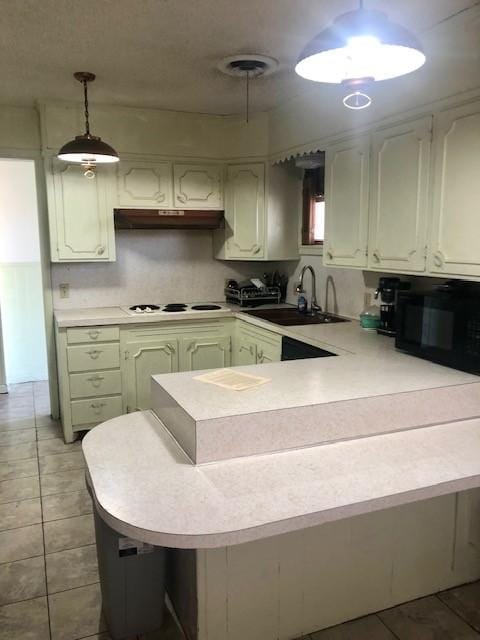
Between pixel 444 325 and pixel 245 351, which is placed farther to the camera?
pixel 245 351

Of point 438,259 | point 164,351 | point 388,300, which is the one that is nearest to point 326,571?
point 438,259

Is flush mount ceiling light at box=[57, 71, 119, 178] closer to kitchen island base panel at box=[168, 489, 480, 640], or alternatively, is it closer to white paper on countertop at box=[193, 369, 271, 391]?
white paper on countertop at box=[193, 369, 271, 391]

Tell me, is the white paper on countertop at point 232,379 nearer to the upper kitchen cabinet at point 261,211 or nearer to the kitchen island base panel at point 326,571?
the kitchen island base panel at point 326,571

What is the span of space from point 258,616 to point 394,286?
1.89 m

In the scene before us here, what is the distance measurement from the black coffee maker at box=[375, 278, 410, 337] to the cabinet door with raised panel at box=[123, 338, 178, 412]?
1.64m

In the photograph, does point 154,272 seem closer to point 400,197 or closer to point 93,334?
point 93,334

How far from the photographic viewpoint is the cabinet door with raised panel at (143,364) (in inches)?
151

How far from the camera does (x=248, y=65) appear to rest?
9.31ft

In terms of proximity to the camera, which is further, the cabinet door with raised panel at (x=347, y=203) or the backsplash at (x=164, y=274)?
the backsplash at (x=164, y=274)

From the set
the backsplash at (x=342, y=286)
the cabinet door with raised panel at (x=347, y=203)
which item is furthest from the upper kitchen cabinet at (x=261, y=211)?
the cabinet door with raised panel at (x=347, y=203)

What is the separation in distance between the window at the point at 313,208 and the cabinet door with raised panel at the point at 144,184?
109cm

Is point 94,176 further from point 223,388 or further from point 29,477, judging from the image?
point 223,388

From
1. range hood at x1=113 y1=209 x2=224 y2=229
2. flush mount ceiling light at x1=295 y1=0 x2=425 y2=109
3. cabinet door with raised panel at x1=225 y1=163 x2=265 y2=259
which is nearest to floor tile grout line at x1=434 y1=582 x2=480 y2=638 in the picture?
flush mount ceiling light at x1=295 y1=0 x2=425 y2=109

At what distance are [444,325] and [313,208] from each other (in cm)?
206
